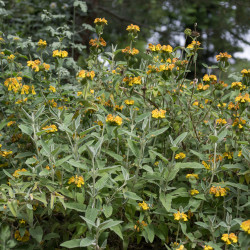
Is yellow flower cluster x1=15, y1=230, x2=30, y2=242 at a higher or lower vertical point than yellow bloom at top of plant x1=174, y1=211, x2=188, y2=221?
lower

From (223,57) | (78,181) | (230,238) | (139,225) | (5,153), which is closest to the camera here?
(230,238)

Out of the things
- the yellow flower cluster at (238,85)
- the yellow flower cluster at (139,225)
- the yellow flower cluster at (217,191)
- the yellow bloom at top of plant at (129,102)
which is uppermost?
the yellow flower cluster at (238,85)

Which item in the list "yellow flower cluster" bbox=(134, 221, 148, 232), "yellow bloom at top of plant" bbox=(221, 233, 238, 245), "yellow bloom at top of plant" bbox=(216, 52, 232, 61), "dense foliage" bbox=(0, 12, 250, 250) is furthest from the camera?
"yellow bloom at top of plant" bbox=(216, 52, 232, 61)

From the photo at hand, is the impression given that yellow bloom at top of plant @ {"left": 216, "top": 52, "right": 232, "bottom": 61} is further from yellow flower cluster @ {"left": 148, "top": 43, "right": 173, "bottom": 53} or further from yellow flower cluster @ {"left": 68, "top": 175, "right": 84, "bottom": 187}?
yellow flower cluster @ {"left": 68, "top": 175, "right": 84, "bottom": 187}

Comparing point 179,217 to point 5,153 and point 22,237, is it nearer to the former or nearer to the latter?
point 22,237

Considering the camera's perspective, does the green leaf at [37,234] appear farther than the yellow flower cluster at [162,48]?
No

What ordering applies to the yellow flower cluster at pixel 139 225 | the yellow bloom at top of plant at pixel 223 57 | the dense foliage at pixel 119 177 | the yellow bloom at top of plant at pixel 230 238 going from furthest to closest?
the yellow bloom at top of plant at pixel 223 57 < the yellow flower cluster at pixel 139 225 < the dense foliage at pixel 119 177 < the yellow bloom at top of plant at pixel 230 238

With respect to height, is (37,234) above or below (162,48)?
below

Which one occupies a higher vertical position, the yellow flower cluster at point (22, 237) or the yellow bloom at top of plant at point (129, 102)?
the yellow bloom at top of plant at point (129, 102)

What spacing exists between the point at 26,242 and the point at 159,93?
111cm

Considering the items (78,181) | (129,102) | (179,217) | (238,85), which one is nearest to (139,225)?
(179,217)

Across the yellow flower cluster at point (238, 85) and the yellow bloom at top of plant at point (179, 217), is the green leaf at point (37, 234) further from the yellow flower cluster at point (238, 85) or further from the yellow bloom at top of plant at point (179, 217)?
the yellow flower cluster at point (238, 85)

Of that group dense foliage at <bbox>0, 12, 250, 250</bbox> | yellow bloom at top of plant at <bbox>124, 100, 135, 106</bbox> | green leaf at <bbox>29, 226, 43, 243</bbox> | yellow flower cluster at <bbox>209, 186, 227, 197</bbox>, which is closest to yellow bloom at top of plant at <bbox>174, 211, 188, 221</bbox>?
dense foliage at <bbox>0, 12, 250, 250</bbox>

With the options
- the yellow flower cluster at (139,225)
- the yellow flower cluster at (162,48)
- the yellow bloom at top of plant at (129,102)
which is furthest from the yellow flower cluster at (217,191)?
the yellow flower cluster at (162,48)
